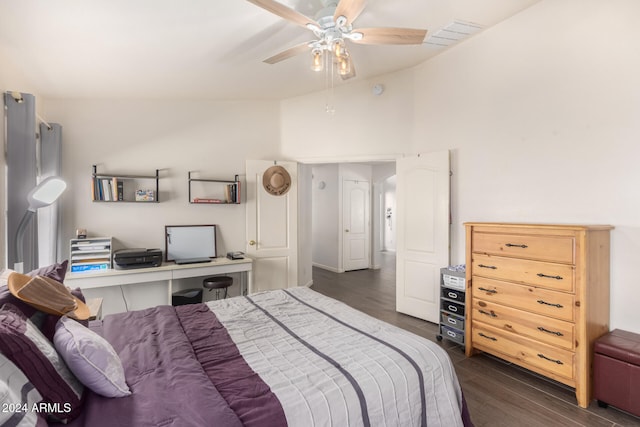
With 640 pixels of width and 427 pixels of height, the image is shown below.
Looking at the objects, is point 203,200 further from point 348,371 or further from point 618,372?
point 618,372

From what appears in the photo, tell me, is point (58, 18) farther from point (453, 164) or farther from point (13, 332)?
point (453, 164)

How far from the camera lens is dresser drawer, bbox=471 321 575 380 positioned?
2292mm

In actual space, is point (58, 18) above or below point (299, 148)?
above

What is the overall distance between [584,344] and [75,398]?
289 centimetres

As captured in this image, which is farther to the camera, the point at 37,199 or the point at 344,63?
the point at 344,63

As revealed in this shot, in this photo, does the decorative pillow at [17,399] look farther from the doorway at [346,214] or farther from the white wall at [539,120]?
the doorway at [346,214]

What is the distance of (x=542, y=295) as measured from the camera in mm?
2408

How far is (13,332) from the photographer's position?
3.55 feet

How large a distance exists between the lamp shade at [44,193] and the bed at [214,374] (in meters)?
0.68

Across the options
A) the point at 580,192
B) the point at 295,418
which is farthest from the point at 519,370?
the point at 295,418

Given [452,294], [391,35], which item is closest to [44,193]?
[391,35]

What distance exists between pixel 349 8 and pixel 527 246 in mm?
2168

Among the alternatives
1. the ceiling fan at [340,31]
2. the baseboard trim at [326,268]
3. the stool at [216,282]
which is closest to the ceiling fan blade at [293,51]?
the ceiling fan at [340,31]

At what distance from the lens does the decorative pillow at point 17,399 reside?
2.69ft
